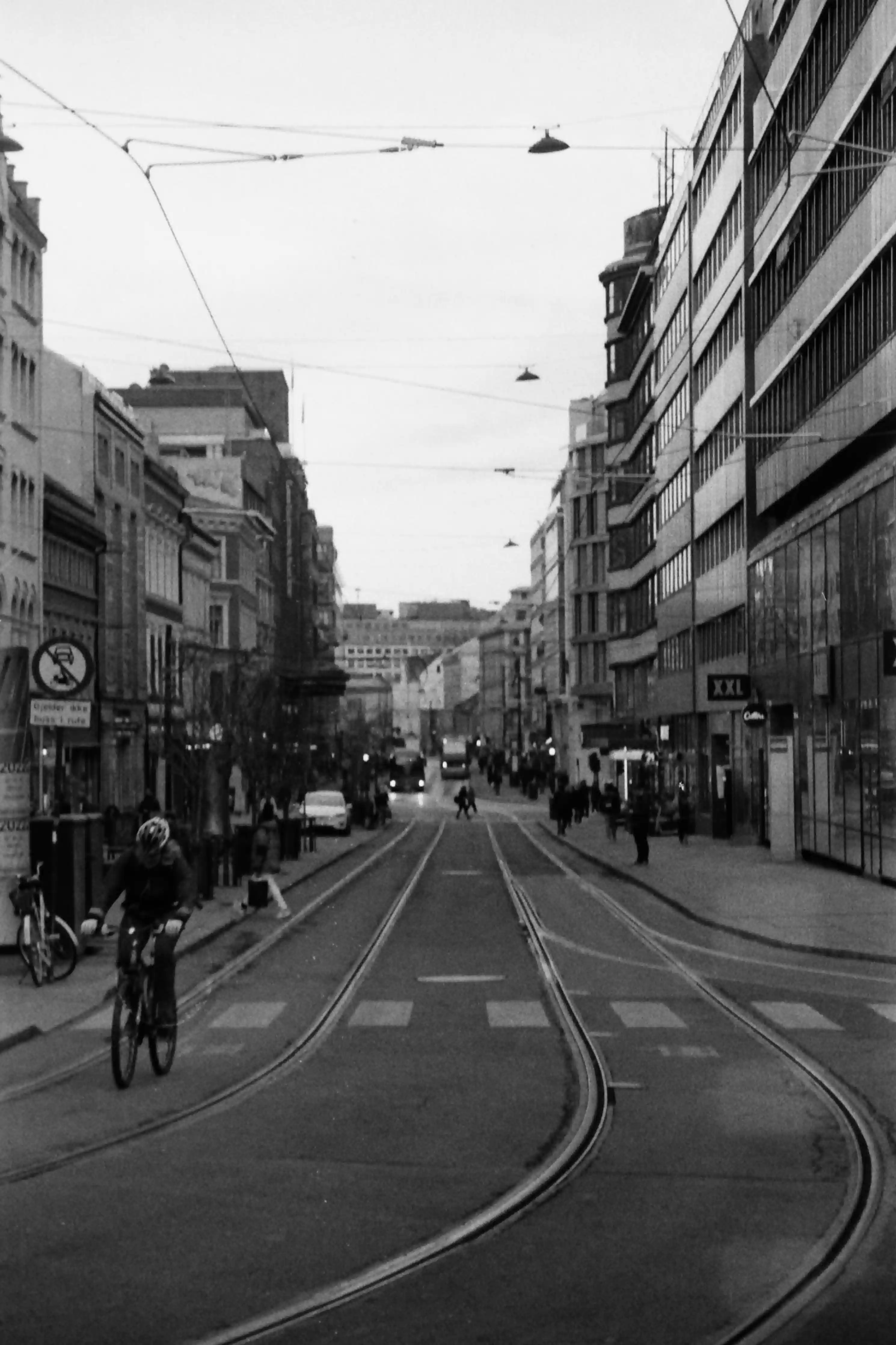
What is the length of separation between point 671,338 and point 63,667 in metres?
59.9

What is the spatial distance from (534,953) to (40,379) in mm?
37410

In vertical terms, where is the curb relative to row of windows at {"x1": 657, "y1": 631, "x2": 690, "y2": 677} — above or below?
below

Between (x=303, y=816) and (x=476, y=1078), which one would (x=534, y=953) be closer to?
(x=476, y=1078)

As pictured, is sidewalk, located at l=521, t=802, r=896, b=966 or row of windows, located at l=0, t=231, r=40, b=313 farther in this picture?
row of windows, located at l=0, t=231, r=40, b=313

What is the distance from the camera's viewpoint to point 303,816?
2507 inches

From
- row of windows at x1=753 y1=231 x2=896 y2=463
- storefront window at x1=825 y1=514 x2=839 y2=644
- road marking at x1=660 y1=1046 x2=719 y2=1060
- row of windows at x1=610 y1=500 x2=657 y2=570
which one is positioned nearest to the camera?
road marking at x1=660 y1=1046 x2=719 y2=1060

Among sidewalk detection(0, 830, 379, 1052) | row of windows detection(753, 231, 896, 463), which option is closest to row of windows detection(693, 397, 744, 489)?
row of windows detection(753, 231, 896, 463)

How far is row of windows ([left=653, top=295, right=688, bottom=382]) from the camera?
7512 centimetres

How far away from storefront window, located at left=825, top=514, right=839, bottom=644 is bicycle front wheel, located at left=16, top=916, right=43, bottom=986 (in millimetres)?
23299

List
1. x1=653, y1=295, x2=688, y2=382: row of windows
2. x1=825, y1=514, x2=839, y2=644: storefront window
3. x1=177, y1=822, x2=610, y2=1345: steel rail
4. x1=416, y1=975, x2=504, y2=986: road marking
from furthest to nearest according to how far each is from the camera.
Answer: x1=653, y1=295, x2=688, y2=382: row of windows → x1=825, y1=514, x2=839, y2=644: storefront window → x1=416, y1=975, x2=504, y2=986: road marking → x1=177, y1=822, x2=610, y2=1345: steel rail

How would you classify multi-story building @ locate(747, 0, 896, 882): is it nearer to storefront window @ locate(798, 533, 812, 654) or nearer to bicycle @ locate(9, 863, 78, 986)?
storefront window @ locate(798, 533, 812, 654)

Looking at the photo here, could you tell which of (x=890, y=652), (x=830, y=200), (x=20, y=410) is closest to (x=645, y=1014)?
(x=890, y=652)

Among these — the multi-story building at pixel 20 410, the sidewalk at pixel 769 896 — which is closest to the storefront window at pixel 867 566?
the sidewalk at pixel 769 896

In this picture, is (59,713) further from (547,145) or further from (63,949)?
(547,145)
